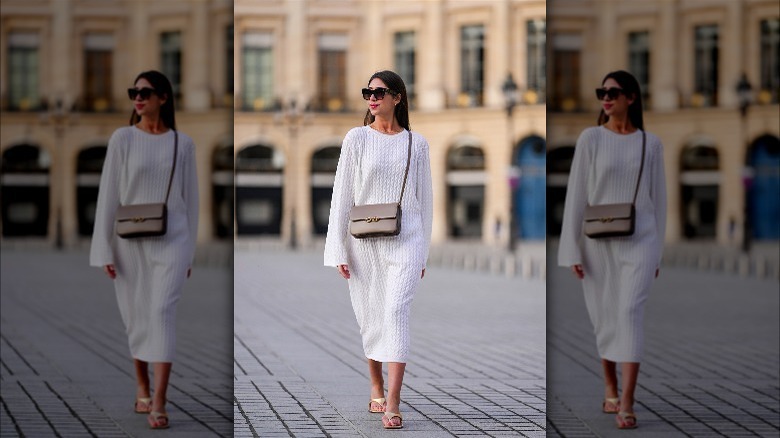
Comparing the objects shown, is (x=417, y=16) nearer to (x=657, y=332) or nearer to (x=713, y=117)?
(x=713, y=117)

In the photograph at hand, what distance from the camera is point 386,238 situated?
6.36 meters

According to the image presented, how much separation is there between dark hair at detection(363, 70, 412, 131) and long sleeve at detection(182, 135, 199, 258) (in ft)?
2.84

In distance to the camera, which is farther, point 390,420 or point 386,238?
point 386,238

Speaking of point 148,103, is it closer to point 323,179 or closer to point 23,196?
point 23,196

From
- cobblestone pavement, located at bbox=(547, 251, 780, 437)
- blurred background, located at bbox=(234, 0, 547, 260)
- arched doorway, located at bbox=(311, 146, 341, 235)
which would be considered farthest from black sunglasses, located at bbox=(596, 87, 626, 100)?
blurred background, located at bbox=(234, 0, 547, 260)

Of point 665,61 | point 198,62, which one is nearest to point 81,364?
point 198,62

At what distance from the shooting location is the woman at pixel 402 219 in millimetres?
6316

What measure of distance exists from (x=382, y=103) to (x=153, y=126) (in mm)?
1043

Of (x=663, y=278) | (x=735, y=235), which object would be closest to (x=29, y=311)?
(x=663, y=278)

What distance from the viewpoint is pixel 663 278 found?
2400 centimetres

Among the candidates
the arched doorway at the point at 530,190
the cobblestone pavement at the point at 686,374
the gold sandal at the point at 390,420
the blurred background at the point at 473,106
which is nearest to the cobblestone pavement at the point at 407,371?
the gold sandal at the point at 390,420

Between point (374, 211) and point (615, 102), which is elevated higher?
point (615, 102)

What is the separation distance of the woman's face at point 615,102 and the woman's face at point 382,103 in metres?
0.96

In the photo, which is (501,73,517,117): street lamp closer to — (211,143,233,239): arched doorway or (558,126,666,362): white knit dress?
(211,143,233,239): arched doorway
